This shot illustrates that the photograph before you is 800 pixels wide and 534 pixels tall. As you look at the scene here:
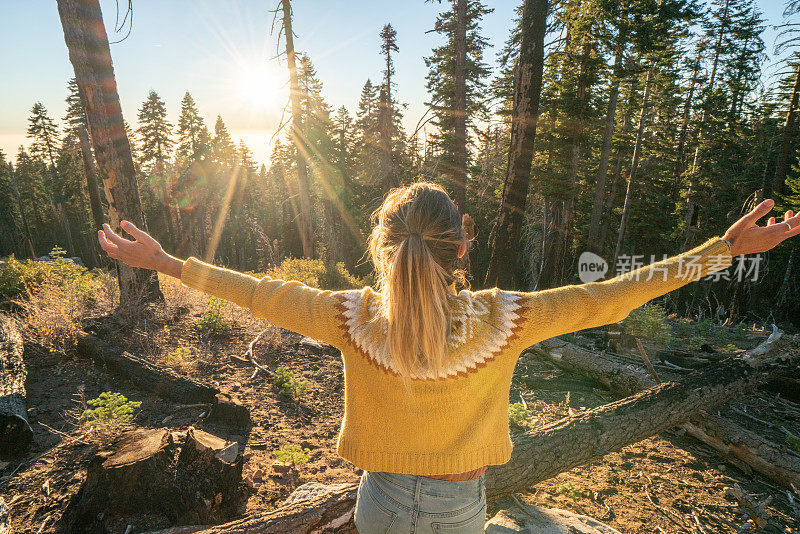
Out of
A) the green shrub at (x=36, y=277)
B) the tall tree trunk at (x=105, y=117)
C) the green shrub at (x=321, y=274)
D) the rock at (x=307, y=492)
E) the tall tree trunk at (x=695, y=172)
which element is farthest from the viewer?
the tall tree trunk at (x=695, y=172)

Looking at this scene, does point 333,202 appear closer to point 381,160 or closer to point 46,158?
point 381,160

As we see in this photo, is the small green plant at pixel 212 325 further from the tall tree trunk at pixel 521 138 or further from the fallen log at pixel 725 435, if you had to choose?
the fallen log at pixel 725 435

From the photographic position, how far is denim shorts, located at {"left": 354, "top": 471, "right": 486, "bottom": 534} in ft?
4.93

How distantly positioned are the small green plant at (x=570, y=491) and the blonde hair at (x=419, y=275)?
3173 millimetres

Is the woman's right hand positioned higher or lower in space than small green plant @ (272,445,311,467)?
higher

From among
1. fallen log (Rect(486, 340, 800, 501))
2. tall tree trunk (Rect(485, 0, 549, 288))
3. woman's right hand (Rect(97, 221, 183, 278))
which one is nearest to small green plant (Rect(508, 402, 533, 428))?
fallen log (Rect(486, 340, 800, 501))

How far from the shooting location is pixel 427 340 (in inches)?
52.5

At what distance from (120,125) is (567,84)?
16075 mm

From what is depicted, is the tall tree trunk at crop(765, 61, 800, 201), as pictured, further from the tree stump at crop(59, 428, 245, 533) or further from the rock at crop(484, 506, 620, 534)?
the tree stump at crop(59, 428, 245, 533)

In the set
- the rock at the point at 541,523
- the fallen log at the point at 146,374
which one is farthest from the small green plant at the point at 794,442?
the fallen log at the point at 146,374

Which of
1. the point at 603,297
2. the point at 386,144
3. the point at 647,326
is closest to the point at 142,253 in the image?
the point at 603,297

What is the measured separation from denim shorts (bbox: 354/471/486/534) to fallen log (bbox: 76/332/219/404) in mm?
3432

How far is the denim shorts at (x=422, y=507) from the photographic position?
1.50m

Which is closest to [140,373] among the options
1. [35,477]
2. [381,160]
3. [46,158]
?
[35,477]
